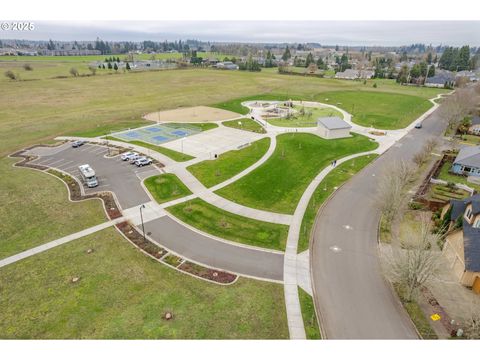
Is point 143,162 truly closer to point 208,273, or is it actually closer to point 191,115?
point 208,273

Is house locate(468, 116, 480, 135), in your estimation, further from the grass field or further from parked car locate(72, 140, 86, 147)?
parked car locate(72, 140, 86, 147)

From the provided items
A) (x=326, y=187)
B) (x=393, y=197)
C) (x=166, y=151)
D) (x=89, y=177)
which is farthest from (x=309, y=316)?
(x=166, y=151)

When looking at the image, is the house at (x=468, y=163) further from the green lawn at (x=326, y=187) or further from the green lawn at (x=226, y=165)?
the green lawn at (x=226, y=165)

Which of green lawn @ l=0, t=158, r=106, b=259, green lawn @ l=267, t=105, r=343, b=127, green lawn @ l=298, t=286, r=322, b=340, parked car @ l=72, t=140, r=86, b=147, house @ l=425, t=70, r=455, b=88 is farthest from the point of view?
house @ l=425, t=70, r=455, b=88

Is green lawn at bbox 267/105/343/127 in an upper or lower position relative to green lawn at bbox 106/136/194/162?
upper

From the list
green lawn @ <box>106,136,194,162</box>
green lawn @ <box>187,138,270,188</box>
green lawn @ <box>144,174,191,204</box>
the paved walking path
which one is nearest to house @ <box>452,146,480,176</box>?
green lawn @ <box>187,138,270,188</box>

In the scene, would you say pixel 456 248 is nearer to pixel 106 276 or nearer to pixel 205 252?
pixel 205 252
